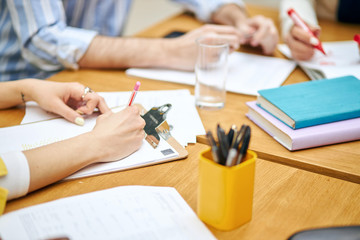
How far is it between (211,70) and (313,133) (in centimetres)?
36

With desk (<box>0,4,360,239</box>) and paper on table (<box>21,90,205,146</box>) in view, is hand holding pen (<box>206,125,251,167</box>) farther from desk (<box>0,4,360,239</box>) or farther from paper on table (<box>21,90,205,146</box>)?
paper on table (<box>21,90,205,146</box>)

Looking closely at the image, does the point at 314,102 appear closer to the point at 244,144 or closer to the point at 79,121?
the point at 244,144

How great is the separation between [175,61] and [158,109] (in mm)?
370

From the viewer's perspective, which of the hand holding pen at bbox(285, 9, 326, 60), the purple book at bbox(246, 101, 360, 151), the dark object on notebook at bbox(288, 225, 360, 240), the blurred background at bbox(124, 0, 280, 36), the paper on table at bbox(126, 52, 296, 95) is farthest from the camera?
the blurred background at bbox(124, 0, 280, 36)

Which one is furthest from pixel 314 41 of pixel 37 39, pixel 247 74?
pixel 37 39

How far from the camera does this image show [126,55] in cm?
129

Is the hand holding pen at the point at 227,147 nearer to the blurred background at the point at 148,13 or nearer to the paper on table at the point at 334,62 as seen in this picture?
the paper on table at the point at 334,62

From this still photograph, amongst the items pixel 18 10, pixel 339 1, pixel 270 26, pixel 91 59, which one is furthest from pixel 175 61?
pixel 339 1

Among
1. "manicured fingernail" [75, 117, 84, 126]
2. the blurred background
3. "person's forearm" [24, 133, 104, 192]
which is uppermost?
"person's forearm" [24, 133, 104, 192]

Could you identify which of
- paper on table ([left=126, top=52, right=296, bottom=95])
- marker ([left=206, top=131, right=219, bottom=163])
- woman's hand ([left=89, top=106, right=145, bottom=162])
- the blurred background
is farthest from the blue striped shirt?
the blurred background

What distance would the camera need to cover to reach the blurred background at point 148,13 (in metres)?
3.62

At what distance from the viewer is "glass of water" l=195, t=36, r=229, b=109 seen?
106 cm

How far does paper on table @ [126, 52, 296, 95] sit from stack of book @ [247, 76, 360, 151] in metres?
0.17

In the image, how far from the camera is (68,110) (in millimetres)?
934
